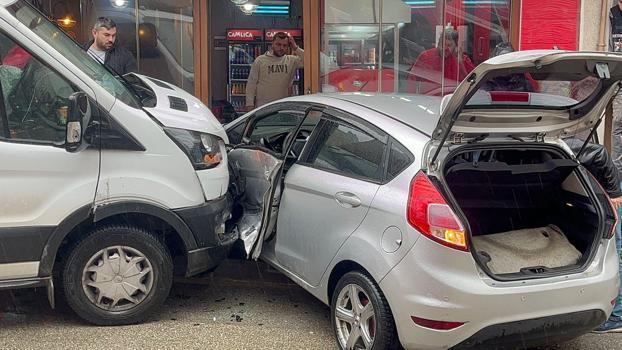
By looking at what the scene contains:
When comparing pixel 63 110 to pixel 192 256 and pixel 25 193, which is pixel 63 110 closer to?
pixel 25 193

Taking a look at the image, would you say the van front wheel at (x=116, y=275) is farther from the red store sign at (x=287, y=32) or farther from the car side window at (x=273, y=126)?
the red store sign at (x=287, y=32)

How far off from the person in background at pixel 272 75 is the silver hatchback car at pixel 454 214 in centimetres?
410

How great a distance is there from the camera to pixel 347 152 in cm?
386

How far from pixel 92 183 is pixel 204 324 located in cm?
118

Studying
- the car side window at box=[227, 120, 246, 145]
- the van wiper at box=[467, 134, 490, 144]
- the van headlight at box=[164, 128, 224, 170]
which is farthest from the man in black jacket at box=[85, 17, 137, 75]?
the van wiper at box=[467, 134, 490, 144]

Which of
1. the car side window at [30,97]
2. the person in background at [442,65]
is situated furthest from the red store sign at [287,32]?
the car side window at [30,97]

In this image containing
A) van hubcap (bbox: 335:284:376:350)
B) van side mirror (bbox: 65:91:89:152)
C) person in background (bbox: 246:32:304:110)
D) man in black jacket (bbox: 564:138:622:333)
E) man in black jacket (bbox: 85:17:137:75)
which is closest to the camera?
van hubcap (bbox: 335:284:376:350)

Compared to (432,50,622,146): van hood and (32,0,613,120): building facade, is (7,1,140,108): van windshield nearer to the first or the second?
(432,50,622,146): van hood

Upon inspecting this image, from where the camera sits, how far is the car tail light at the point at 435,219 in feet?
10.1

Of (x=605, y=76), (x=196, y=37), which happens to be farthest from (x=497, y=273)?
(x=196, y=37)

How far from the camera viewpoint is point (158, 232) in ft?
13.8

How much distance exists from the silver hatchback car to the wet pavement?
0.39m

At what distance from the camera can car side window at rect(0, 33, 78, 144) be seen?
376cm

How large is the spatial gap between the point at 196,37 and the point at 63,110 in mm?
5029
